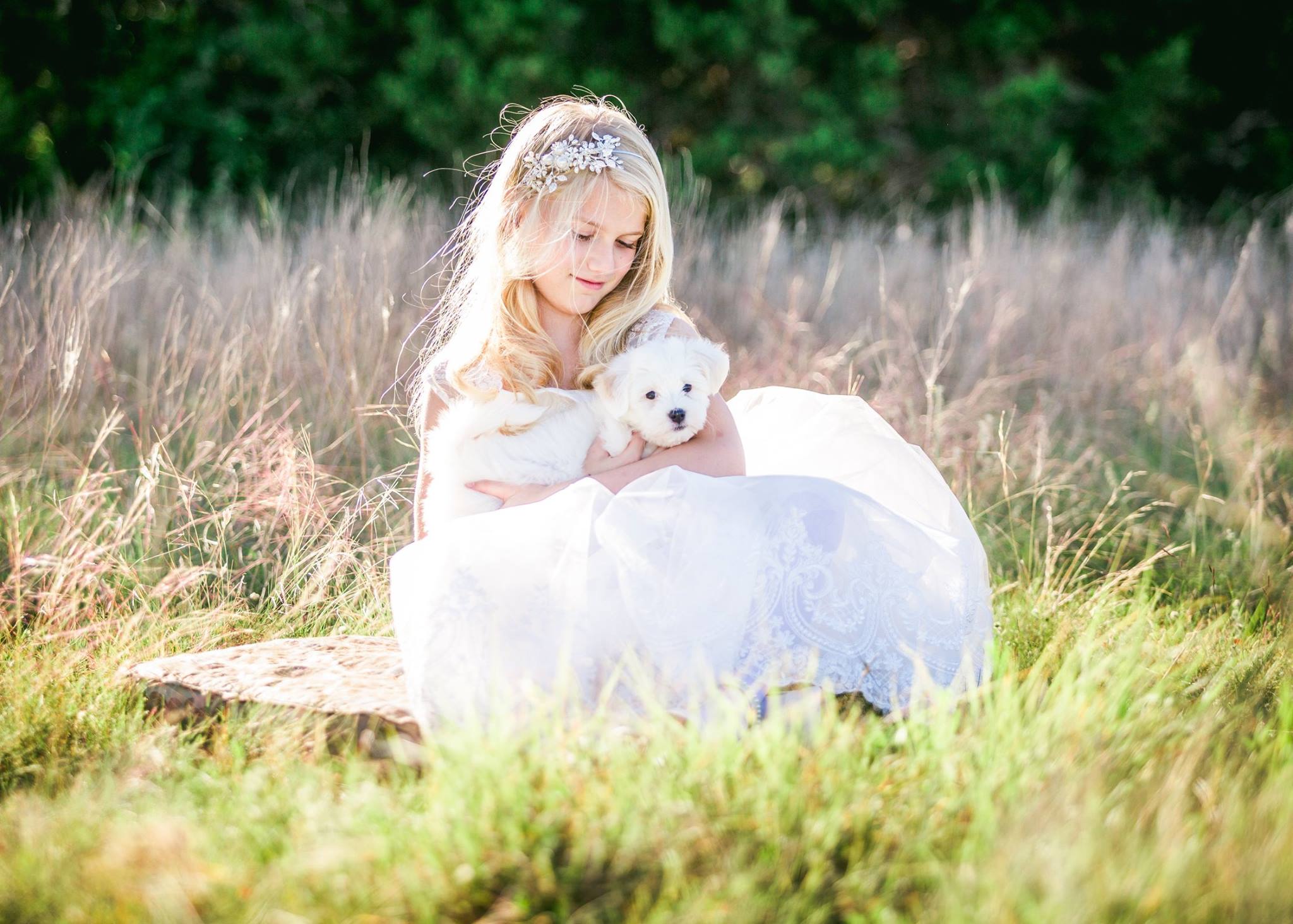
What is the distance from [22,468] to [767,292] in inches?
149

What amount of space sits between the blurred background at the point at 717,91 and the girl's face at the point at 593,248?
230 inches

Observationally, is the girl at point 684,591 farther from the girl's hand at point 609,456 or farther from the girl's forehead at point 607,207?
the girl's forehead at point 607,207

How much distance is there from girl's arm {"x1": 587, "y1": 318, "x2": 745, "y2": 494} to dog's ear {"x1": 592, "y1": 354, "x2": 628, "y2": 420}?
0.42ft

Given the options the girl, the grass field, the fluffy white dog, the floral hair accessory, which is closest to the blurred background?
the grass field

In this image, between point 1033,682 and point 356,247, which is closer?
point 1033,682

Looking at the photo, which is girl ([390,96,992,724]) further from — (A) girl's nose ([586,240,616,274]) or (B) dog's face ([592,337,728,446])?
(A) girl's nose ([586,240,616,274])

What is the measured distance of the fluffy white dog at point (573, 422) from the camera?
237 centimetres

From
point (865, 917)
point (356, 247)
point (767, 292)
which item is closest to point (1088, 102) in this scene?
point (767, 292)

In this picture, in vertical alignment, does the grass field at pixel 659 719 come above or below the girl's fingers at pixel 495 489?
below

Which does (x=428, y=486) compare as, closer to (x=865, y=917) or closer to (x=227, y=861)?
(x=227, y=861)

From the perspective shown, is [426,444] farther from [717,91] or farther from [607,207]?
[717,91]

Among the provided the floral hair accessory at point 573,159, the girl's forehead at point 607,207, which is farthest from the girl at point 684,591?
the floral hair accessory at point 573,159

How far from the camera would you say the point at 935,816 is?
1671 mm

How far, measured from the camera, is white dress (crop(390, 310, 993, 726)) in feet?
6.58
